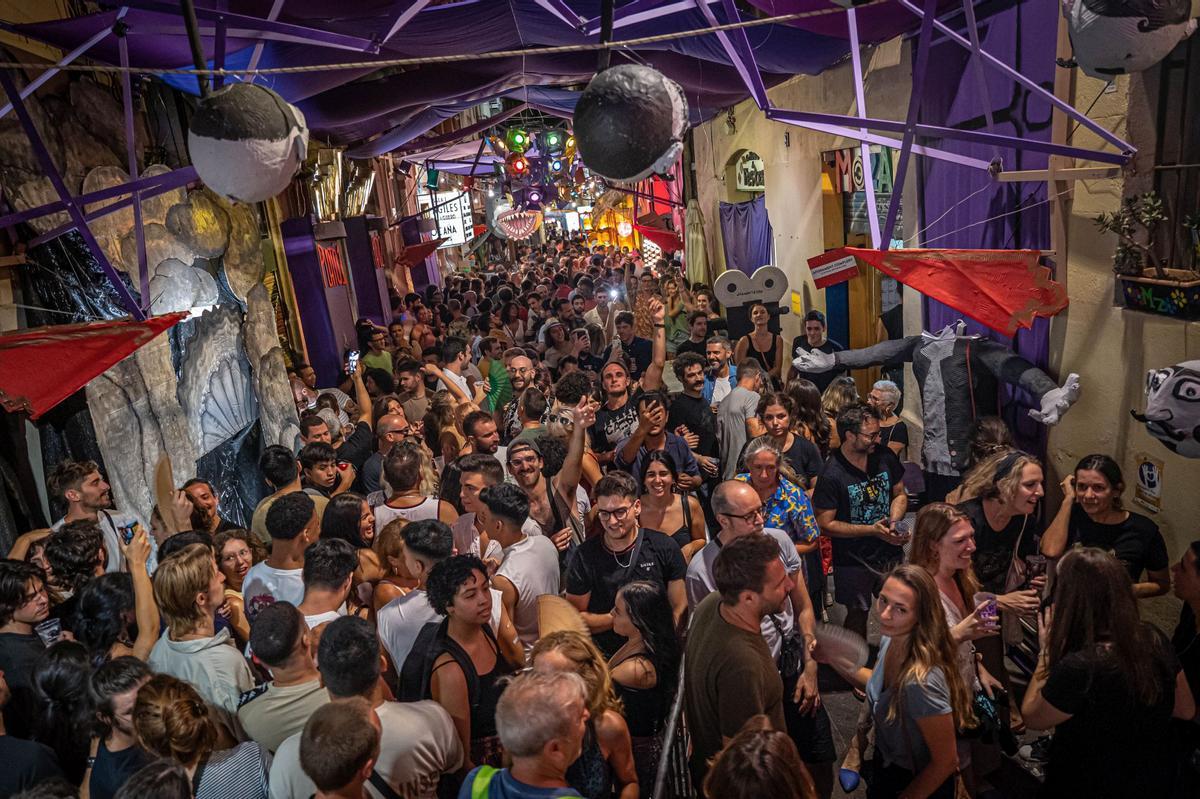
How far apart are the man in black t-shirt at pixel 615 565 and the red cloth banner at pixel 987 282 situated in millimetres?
2099

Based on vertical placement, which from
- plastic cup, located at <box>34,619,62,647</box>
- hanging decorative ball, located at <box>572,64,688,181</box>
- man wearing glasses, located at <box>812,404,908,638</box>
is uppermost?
hanging decorative ball, located at <box>572,64,688,181</box>

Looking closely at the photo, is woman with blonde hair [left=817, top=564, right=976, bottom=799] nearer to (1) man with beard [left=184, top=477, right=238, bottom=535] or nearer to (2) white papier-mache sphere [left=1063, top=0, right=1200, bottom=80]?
(2) white papier-mache sphere [left=1063, top=0, right=1200, bottom=80]

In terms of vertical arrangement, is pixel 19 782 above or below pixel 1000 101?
below

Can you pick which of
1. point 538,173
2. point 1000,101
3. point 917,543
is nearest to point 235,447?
point 917,543

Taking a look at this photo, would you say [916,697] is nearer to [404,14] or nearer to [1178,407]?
[1178,407]

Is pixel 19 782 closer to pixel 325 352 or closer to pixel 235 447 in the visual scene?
pixel 235 447

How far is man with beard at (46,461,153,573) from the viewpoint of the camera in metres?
4.48

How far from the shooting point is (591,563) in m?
3.72

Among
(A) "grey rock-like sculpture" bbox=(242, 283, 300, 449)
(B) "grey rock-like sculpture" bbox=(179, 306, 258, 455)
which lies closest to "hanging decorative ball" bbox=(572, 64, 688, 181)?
(B) "grey rock-like sculpture" bbox=(179, 306, 258, 455)

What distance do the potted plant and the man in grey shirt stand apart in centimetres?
223

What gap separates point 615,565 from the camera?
145 inches

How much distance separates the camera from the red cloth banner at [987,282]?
4.61 metres

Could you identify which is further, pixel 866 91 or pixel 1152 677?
pixel 866 91

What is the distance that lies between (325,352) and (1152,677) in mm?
9712
